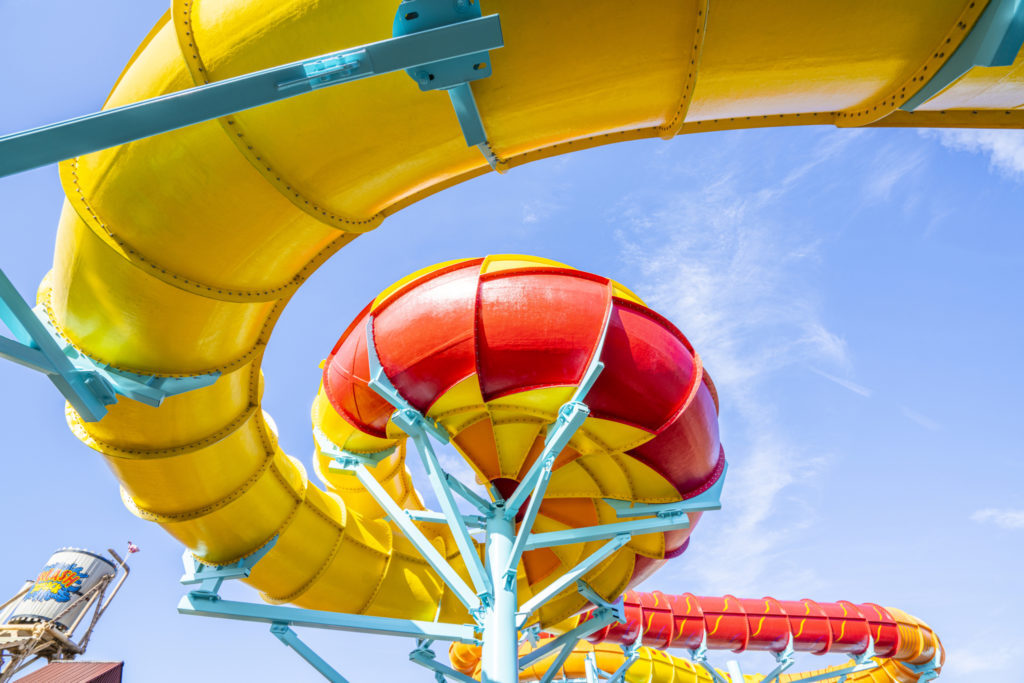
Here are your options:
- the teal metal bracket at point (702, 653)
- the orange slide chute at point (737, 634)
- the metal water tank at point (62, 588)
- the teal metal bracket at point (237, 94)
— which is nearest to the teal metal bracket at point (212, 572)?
the teal metal bracket at point (237, 94)

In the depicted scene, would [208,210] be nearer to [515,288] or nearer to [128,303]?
[128,303]

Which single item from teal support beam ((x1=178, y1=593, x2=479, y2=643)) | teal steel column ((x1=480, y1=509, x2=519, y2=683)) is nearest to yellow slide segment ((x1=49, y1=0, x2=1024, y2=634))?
teal support beam ((x1=178, y1=593, x2=479, y2=643))

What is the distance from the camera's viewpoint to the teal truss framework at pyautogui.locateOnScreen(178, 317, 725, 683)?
6.05 metres

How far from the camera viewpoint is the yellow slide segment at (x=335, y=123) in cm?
319

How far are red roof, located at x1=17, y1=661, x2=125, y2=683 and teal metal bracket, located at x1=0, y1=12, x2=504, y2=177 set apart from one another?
69.6ft

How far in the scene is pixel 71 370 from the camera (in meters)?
4.45

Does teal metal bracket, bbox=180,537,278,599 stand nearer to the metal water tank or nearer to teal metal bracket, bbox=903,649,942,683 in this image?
the metal water tank

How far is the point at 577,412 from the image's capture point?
6.19m

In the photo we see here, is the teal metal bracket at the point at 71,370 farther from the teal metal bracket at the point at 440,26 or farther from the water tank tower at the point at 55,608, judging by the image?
the water tank tower at the point at 55,608

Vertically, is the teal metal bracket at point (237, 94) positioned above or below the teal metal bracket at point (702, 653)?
below

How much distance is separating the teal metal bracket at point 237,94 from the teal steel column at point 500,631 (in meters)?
5.09

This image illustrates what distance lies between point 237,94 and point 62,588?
21143mm

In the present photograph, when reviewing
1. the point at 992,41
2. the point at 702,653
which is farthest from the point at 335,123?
the point at 702,653

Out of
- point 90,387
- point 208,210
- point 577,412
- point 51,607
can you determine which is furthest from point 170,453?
point 51,607
